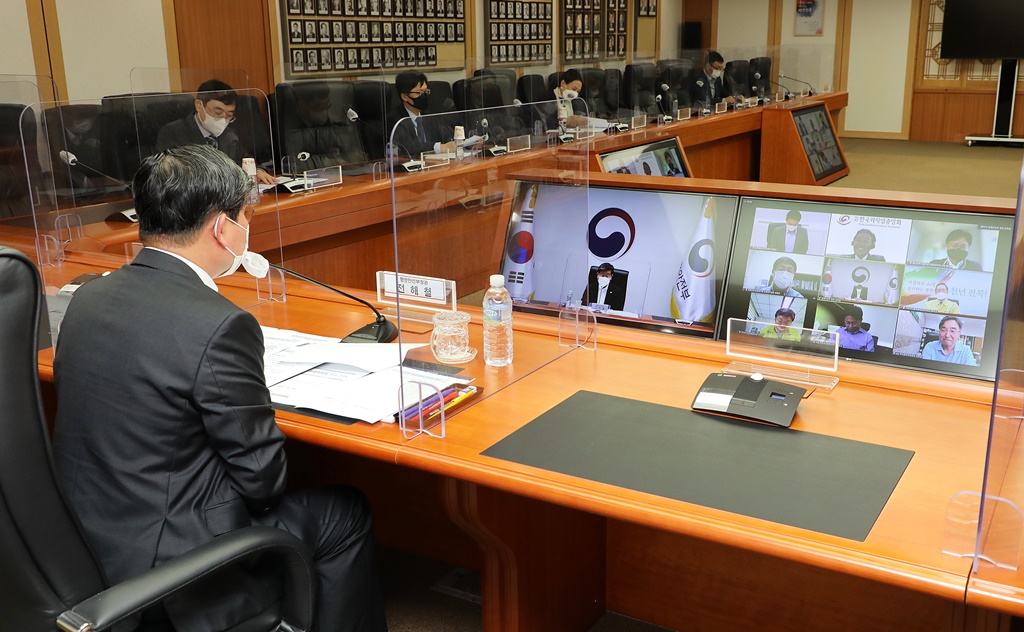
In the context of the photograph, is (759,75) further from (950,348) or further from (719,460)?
(719,460)

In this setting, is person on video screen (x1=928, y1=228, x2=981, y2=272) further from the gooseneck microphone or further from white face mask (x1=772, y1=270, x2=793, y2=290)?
the gooseneck microphone

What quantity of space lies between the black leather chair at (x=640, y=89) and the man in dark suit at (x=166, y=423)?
19.5 ft

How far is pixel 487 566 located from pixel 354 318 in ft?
2.29

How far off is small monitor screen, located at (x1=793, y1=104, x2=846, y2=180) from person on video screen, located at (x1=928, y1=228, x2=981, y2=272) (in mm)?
5680

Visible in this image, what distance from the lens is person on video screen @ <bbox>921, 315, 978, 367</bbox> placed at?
1987mm

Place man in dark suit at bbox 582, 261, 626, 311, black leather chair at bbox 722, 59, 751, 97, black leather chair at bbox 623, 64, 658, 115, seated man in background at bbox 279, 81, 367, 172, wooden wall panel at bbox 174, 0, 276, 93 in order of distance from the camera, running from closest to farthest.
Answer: man in dark suit at bbox 582, 261, 626, 311, seated man in background at bbox 279, 81, 367, 172, wooden wall panel at bbox 174, 0, 276, 93, black leather chair at bbox 623, 64, 658, 115, black leather chair at bbox 722, 59, 751, 97

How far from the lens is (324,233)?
394 cm

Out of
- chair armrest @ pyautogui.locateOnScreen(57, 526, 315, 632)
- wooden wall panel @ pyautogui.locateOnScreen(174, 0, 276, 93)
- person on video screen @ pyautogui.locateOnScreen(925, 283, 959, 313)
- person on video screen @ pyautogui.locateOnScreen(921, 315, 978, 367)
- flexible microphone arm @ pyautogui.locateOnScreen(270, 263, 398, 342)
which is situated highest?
wooden wall panel @ pyautogui.locateOnScreen(174, 0, 276, 93)

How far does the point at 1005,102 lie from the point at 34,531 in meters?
12.5

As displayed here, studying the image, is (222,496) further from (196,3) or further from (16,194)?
(196,3)

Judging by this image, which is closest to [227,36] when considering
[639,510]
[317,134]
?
[317,134]

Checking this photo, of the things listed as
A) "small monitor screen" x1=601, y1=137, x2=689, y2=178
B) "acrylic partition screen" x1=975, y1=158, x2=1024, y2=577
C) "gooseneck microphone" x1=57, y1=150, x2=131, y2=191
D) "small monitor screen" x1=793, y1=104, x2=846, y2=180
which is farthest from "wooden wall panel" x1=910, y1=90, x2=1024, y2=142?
"acrylic partition screen" x1=975, y1=158, x2=1024, y2=577

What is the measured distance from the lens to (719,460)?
1448mm

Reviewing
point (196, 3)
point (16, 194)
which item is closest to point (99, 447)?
point (16, 194)
